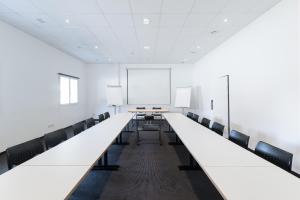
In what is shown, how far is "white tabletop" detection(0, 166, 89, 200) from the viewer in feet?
3.64

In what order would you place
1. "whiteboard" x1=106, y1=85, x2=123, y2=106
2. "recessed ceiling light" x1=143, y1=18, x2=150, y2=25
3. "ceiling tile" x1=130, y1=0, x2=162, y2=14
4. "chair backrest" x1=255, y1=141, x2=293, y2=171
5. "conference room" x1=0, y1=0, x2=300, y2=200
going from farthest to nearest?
"whiteboard" x1=106, y1=85, x2=123, y2=106
"recessed ceiling light" x1=143, y1=18, x2=150, y2=25
"ceiling tile" x1=130, y1=0, x2=162, y2=14
"chair backrest" x1=255, y1=141, x2=293, y2=171
"conference room" x1=0, y1=0, x2=300, y2=200

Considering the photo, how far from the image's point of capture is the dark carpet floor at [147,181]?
94.2 inches

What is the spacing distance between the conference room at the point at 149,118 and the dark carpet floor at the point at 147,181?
0.02 meters

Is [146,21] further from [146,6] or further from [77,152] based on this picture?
[77,152]

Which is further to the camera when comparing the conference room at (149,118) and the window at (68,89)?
the window at (68,89)

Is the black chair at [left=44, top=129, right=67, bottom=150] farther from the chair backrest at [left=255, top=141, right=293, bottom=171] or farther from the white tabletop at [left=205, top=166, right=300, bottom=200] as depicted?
the chair backrest at [left=255, top=141, right=293, bottom=171]

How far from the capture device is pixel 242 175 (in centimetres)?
141

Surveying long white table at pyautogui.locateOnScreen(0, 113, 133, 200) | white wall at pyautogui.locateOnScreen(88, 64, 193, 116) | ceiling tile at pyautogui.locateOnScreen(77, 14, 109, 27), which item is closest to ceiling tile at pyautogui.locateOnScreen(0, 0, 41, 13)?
ceiling tile at pyautogui.locateOnScreen(77, 14, 109, 27)

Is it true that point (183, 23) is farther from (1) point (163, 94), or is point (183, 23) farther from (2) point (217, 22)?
(1) point (163, 94)

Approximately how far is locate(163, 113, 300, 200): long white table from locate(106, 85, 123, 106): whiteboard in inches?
268

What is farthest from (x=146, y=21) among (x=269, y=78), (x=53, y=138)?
(x=53, y=138)

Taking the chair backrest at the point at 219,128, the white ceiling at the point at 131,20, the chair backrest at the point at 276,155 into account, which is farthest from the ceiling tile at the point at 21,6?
the chair backrest at the point at 276,155

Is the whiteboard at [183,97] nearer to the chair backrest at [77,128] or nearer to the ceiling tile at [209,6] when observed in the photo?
the ceiling tile at [209,6]

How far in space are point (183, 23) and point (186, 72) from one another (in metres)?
5.37
